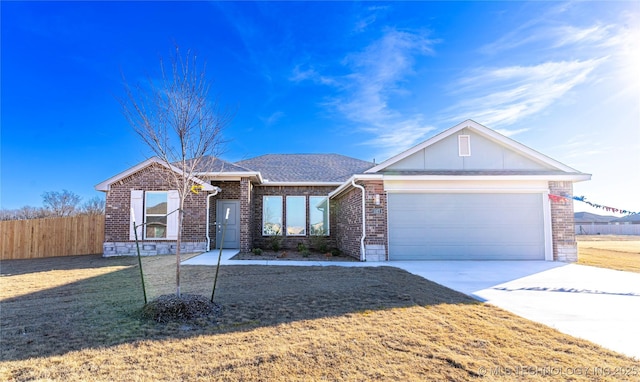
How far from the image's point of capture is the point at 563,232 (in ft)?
33.8

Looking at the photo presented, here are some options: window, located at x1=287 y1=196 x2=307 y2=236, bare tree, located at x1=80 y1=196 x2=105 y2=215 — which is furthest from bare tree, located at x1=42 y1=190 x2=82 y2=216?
window, located at x1=287 y1=196 x2=307 y2=236

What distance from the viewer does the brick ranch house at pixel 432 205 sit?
10297 millimetres

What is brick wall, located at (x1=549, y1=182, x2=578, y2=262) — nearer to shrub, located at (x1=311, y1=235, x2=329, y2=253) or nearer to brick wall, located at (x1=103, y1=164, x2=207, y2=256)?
shrub, located at (x1=311, y1=235, x2=329, y2=253)

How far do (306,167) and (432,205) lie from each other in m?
7.49

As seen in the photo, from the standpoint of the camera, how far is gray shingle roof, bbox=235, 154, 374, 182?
14.6 m

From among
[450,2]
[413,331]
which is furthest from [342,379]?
[450,2]

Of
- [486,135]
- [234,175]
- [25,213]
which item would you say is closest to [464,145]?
[486,135]

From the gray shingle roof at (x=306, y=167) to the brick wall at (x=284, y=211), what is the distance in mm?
432

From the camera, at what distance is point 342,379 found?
8.77ft

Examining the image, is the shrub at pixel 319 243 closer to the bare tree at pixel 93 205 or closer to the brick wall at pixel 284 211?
the brick wall at pixel 284 211

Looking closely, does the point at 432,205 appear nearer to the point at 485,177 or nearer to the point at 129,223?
the point at 485,177

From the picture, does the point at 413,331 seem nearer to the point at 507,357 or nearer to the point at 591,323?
the point at 507,357

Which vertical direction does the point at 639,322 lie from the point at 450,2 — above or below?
below

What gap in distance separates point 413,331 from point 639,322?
10.4 ft
